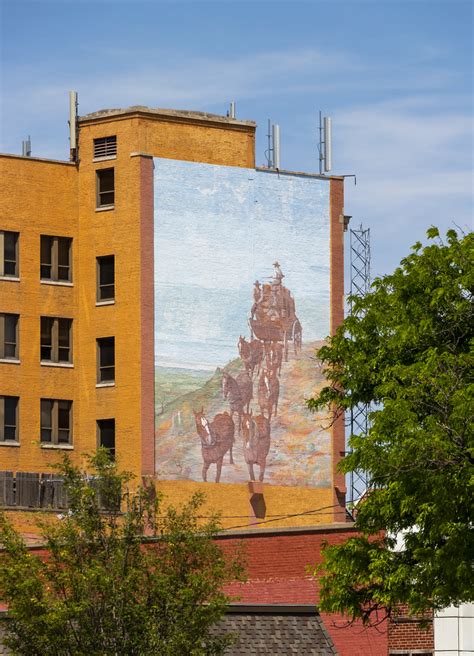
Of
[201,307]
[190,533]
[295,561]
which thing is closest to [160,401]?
[201,307]

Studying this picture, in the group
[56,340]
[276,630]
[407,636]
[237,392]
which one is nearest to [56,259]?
[56,340]

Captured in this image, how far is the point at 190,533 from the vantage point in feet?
112

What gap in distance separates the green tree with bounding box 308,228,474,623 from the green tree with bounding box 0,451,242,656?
6120mm

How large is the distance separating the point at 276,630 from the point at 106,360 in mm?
42592

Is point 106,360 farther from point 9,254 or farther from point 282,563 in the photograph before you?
point 282,563

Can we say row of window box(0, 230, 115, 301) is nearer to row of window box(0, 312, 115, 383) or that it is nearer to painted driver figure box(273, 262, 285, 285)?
row of window box(0, 312, 115, 383)

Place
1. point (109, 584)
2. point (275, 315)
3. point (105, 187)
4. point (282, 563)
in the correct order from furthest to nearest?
point (275, 315), point (105, 187), point (282, 563), point (109, 584)

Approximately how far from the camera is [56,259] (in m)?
83.5

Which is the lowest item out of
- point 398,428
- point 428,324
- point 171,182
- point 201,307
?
point 398,428

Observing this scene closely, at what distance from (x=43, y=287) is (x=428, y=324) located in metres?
44.2

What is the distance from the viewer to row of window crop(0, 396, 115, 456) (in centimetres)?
8119

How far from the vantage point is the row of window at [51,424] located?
81.2m

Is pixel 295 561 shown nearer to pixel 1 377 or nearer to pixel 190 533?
pixel 190 533

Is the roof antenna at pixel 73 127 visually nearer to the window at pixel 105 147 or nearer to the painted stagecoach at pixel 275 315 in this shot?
the window at pixel 105 147
